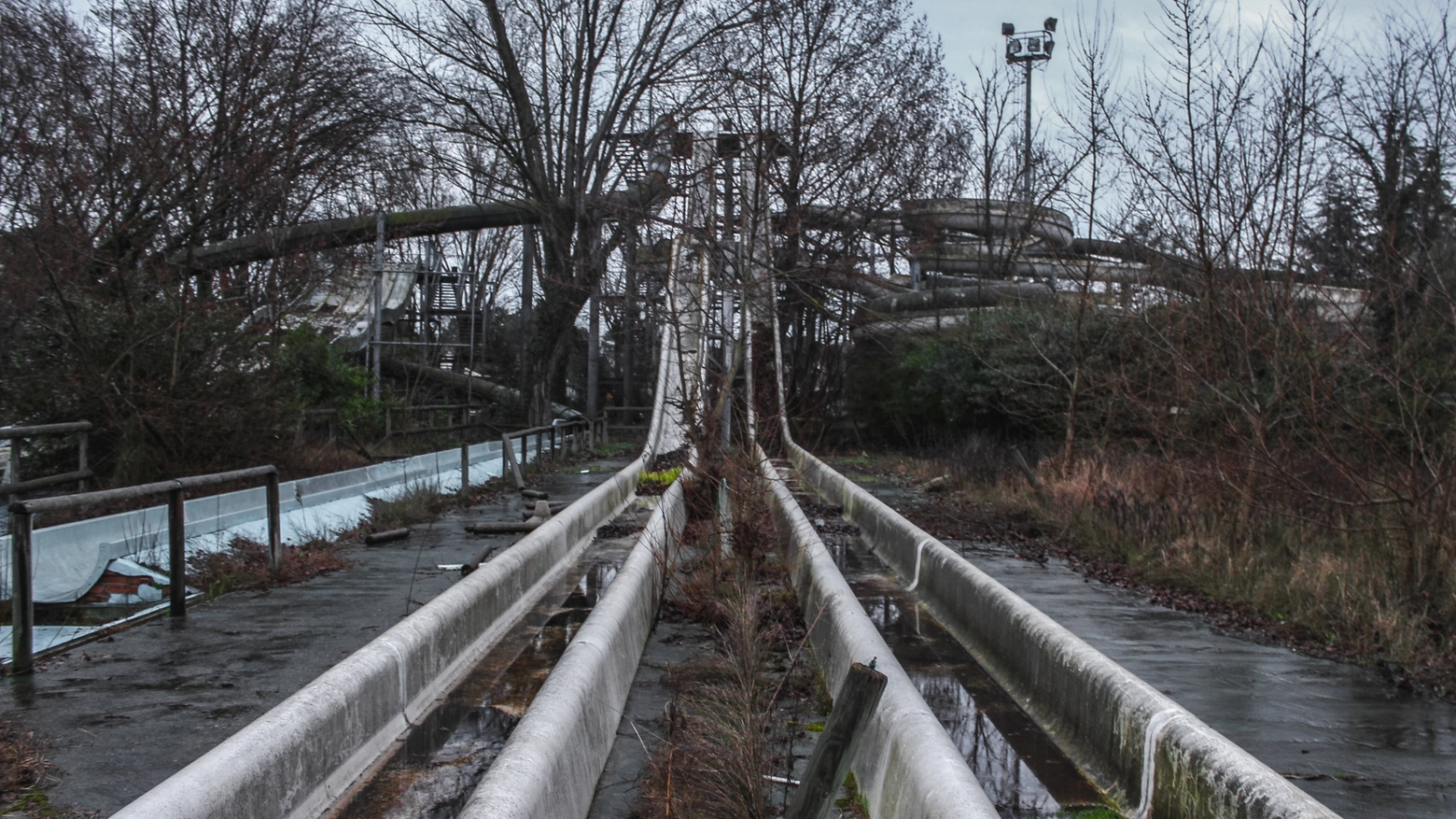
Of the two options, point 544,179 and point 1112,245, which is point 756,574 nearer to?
point 1112,245

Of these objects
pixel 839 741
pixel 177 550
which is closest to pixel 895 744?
pixel 839 741

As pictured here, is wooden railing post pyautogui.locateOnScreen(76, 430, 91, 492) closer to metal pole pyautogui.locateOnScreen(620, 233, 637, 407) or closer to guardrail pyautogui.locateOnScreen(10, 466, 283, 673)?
guardrail pyautogui.locateOnScreen(10, 466, 283, 673)

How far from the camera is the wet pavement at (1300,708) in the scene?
484cm

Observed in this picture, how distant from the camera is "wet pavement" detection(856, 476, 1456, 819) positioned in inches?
191

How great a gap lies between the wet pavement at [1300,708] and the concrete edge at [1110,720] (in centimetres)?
70

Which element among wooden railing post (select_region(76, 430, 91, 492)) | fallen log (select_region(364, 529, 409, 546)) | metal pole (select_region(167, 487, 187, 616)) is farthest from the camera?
wooden railing post (select_region(76, 430, 91, 492))

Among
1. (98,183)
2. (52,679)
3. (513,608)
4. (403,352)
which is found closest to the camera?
(52,679)

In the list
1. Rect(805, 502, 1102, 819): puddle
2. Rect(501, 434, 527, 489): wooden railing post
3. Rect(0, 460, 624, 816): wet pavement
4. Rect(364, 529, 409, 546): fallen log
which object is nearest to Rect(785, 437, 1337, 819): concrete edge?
Rect(805, 502, 1102, 819): puddle

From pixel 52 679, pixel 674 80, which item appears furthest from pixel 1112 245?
pixel 674 80

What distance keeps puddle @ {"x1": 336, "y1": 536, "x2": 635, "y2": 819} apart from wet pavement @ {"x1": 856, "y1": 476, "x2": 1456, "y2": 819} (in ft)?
11.2

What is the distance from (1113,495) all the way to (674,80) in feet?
72.3

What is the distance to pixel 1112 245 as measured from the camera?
591 inches

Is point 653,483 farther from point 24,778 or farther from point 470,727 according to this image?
point 24,778

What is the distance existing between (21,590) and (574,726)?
11.2 ft
